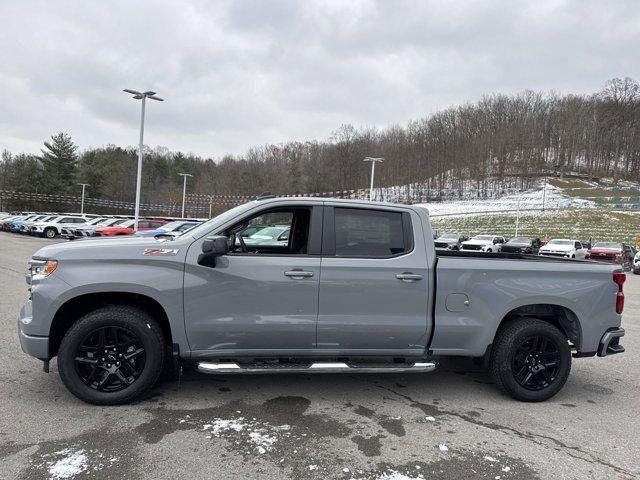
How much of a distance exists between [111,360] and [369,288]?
2351 mm

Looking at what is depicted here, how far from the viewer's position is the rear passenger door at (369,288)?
4258 millimetres

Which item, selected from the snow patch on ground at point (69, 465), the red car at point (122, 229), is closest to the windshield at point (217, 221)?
the snow patch on ground at point (69, 465)

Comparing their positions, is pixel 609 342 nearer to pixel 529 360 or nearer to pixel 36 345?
pixel 529 360

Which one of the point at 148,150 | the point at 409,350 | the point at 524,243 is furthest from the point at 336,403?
the point at 148,150

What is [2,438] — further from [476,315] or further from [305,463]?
[476,315]

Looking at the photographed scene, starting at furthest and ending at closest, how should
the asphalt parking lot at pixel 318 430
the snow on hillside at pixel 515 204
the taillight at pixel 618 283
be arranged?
the snow on hillside at pixel 515 204, the taillight at pixel 618 283, the asphalt parking lot at pixel 318 430

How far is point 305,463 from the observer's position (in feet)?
10.8

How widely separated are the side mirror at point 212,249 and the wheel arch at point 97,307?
0.57m

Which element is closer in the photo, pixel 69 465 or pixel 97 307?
pixel 69 465

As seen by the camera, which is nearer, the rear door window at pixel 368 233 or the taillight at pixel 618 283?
the rear door window at pixel 368 233

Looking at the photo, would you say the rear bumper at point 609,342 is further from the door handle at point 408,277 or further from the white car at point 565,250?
the white car at point 565,250

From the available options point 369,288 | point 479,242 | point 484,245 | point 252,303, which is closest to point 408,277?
point 369,288

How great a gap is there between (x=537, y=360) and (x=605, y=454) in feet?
3.80

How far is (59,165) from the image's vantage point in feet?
260
